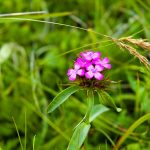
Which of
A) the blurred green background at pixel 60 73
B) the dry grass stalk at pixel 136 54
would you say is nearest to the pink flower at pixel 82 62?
the dry grass stalk at pixel 136 54

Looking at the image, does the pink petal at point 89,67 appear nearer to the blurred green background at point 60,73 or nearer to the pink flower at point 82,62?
the pink flower at point 82,62

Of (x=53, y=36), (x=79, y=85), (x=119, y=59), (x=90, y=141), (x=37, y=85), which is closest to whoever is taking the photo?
(x=79, y=85)

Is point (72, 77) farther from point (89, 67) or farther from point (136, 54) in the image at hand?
point (136, 54)

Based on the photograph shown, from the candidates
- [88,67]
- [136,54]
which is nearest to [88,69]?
[88,67]

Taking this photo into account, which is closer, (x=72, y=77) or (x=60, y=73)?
(x=72, y=77)

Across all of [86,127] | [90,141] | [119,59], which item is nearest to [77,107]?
[90,141]

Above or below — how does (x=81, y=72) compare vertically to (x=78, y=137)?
above

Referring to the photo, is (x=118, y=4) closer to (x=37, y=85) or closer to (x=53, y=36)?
(x=53, y=36)

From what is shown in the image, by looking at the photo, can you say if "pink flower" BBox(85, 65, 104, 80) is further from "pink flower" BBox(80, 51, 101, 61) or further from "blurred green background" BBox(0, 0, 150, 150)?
"blurred green background" BBox(0, 0, 150, 150)
